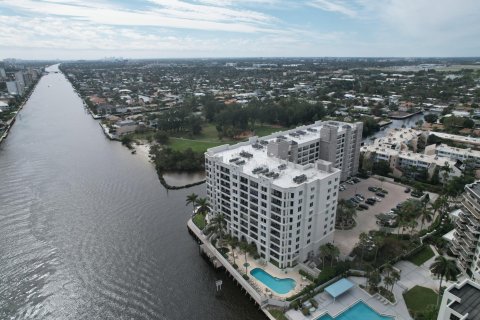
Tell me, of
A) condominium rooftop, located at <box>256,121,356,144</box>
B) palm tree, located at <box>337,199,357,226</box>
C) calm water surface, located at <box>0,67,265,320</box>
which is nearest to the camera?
calm water surface, located at <box>0,67,265,320</box>

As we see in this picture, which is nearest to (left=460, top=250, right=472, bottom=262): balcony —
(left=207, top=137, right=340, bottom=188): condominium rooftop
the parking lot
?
the parking lot

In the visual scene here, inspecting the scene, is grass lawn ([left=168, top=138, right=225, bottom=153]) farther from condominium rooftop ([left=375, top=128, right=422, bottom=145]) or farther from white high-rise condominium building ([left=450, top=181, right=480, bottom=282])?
white high-rise condominium building ([left=450, top=181, right=480, bottom=282])

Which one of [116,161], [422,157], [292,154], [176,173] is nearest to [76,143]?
[116,161]

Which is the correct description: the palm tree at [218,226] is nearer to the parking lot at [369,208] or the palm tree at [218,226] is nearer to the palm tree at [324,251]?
the palm tree at [324,251]

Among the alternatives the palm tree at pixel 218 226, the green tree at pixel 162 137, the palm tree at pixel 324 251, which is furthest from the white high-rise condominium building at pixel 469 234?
the green tree at pixel 162 137

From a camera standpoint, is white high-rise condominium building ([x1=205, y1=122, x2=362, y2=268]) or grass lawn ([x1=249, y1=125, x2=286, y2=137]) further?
grass lawn ([x1=249, y1=125, x2=286, y2=137])

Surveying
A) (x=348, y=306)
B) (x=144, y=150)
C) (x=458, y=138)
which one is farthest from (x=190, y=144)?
(x=458, y=138)

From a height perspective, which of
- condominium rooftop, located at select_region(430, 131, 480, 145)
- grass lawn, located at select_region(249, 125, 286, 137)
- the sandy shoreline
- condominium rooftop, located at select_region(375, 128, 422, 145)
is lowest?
the sandy shoreline

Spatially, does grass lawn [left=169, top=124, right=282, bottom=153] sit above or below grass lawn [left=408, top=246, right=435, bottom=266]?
above
